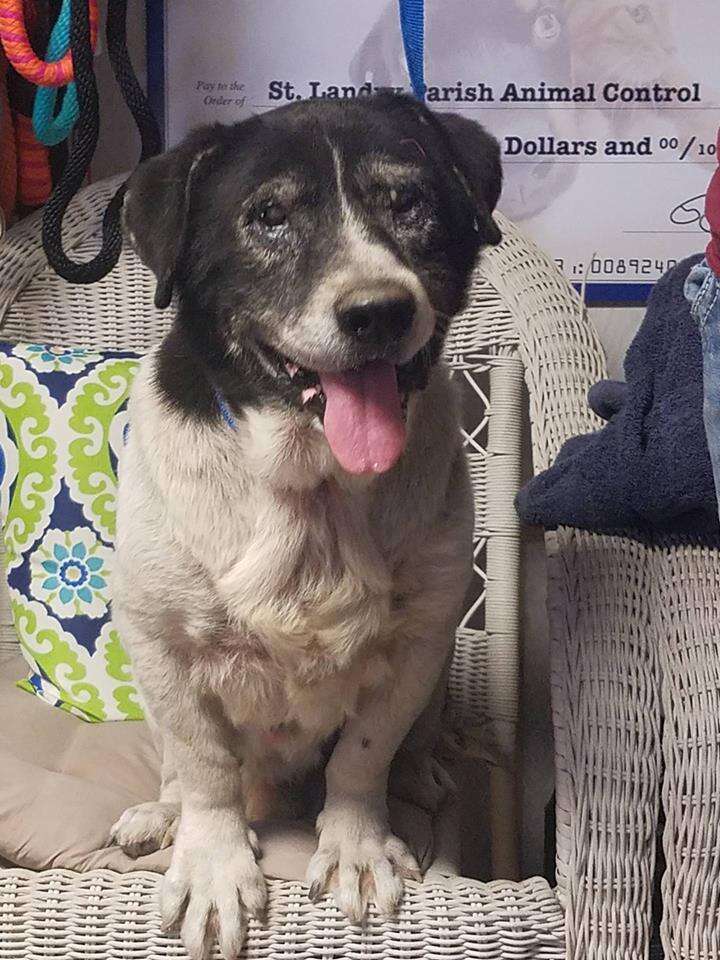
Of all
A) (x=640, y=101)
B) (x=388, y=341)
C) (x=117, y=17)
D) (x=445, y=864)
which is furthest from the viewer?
(x=640, y=101)

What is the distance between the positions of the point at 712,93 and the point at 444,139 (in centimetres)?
88

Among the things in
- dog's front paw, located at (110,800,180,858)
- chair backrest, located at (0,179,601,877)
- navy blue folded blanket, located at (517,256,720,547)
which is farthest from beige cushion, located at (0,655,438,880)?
navy blue folded blanket, located at (517,256,720,547)

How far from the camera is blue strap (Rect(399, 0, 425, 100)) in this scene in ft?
5.58

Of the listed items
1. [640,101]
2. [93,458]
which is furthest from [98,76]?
[640,101]

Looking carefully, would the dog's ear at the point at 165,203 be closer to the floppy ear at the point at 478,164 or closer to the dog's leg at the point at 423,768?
the floppy ear at the point at 478,164

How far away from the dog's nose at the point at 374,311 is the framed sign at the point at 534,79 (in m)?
0.95

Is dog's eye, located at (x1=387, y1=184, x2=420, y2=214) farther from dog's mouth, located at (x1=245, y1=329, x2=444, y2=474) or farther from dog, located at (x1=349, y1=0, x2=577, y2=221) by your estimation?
dog, located at (x1=349, y1=0, x2=577, y2=221)

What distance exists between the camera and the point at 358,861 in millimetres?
1173

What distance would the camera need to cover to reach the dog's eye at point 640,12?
1.79 m

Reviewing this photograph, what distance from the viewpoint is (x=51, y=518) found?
5.40ft

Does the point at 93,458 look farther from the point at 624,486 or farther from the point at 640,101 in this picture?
the point at 640,101

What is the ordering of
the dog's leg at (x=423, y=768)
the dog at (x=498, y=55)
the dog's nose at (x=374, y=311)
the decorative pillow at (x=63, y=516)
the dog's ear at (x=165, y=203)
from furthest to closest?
the dog at (x=498, y=55) < the decorative pillow at (x=63, y=516) < the dog's leg at (x=423, y=768) < the dog's ear at (x=165, y=203) < the dog's nose at (x=374, y=311)

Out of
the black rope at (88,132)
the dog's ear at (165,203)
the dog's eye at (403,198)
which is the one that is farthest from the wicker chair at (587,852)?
the black rope at (88,132)

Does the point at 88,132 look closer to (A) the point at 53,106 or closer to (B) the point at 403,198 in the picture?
(A) the point at 53,106
